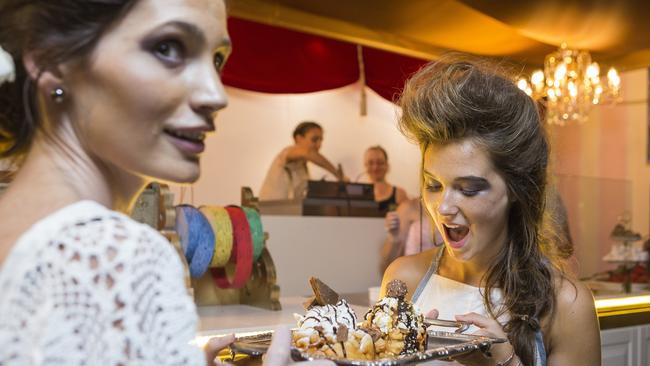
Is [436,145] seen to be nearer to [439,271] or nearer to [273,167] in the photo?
[439,271]

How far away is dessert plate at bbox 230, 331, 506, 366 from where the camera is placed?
92cm

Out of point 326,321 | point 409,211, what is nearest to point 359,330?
point 326,321

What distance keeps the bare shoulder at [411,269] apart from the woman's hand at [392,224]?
38.8 inches

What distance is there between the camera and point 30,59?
643 millimetres

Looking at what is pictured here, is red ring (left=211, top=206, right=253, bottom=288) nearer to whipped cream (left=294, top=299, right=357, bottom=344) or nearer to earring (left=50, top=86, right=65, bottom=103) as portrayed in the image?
whipped cream (left=294, top=299, right=357, bottom=344)

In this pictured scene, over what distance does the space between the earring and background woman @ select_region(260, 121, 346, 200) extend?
4.17 m

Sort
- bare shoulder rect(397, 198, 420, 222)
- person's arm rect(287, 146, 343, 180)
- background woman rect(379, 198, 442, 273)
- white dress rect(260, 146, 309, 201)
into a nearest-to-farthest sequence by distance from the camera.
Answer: background woman rect(379, 198, 442, 273)
bare shoulder rect(397, 198, 420, 222)
white dress rect(260, 146, 309, 201)
person's arm rect(287, 146, 343, 180)

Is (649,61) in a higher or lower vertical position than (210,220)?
higher

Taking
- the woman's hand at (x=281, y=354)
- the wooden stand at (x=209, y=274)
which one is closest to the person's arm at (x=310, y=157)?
the wooden stand at (x=209, y=274)

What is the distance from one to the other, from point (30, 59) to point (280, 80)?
15.0 feet

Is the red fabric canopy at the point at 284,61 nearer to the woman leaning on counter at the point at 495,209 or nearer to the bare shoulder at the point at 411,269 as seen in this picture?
the bare shoulder at the point at 411,269

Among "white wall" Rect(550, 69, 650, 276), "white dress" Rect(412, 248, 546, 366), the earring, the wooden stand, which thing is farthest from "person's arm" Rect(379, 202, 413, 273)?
"white wall" Rect(550, 69, 650, 276)

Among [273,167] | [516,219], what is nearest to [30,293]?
[516,219]

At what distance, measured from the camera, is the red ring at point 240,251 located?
6.49 feet
